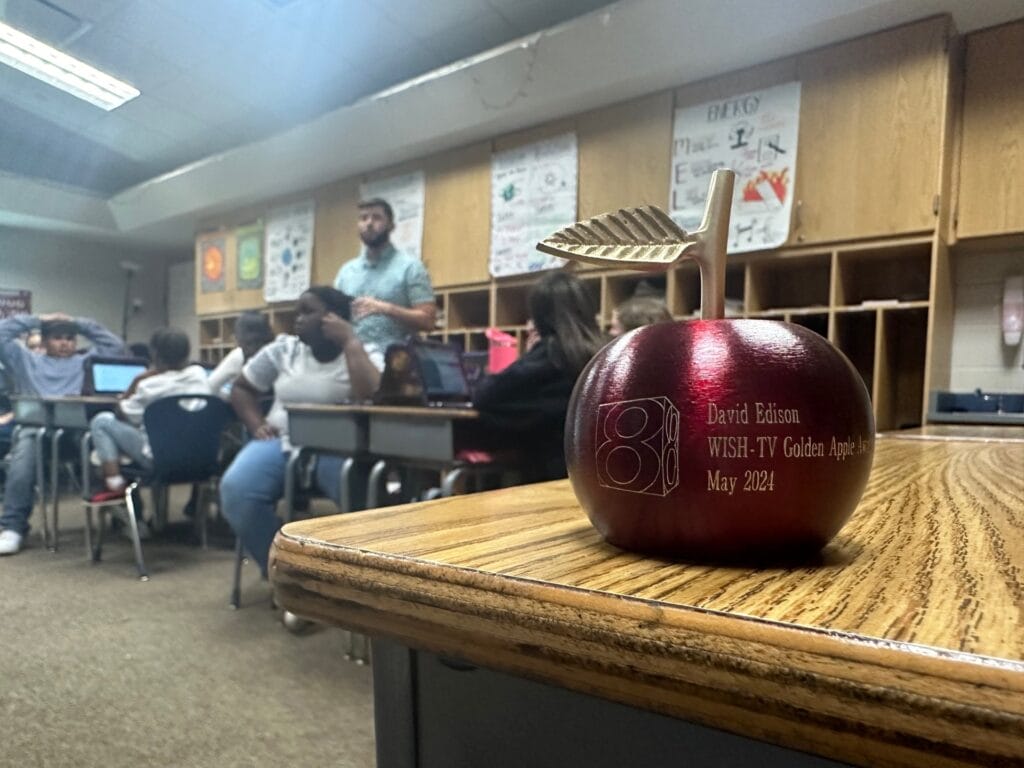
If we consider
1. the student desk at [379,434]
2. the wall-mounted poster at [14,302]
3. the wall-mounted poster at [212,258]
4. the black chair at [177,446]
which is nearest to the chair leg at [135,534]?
the black chair at [177,446]

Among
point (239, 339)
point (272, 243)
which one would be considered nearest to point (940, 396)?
point (239, 339)

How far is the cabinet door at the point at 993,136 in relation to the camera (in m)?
2.56

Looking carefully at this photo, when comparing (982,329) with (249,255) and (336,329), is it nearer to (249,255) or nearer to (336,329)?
(336,329)

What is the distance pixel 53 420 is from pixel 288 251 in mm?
2375

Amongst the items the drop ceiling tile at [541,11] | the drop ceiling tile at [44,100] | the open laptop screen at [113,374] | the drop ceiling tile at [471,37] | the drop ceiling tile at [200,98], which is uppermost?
the drop ceiling tile at [541,11]

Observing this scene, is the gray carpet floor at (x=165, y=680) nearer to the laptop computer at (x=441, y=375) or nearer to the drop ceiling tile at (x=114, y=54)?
the laptop computer at (x=441, y=375)

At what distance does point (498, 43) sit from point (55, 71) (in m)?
2.42

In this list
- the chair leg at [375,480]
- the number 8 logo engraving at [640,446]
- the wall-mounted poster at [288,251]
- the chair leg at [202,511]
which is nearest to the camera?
the number 8 logo engraving at [640,446]

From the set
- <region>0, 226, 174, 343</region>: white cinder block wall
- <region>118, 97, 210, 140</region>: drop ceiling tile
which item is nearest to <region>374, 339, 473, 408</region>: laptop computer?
<region>118, 97, 210, 140</region>: drop ceiling tile

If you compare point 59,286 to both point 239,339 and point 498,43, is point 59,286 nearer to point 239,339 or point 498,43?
point 239,339

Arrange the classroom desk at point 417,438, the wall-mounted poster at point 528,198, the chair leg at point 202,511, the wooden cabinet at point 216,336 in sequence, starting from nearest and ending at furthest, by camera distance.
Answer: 1. the classroom desk at point 417,438
2. the chair leg at point 202,511
3. the wall-mounted poster at point 528,198
4. the wooden cabinet at point 216,336

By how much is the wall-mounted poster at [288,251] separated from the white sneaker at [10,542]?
2564mm

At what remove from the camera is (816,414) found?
0.86 feet

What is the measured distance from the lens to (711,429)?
0.83 feet
